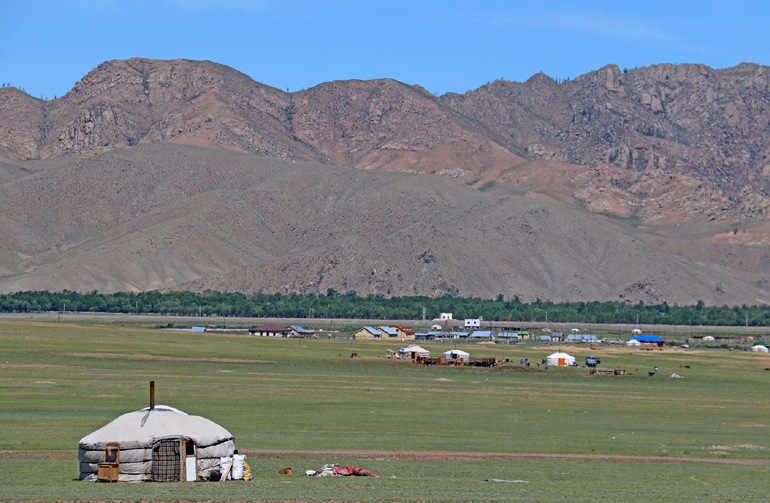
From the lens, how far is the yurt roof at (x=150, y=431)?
1025 inches

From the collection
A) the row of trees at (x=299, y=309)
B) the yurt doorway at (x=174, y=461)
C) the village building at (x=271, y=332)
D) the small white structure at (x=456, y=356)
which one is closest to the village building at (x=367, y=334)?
the village building at (x=271, y=332)

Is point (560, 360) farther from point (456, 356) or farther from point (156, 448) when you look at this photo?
point (156, 448)

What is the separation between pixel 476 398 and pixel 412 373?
18389 mm

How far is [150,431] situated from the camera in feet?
85.7

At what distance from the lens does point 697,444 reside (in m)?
39.5

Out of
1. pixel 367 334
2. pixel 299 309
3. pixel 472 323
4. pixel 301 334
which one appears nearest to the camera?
pixel 301 334

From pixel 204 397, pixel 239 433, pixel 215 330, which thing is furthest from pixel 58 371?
pixel 215 330


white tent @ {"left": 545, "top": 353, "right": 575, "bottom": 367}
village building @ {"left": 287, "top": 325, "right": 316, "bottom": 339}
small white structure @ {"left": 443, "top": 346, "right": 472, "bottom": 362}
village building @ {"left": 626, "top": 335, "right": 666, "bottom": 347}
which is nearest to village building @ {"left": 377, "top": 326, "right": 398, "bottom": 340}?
village building @ {"left": 287, "top": 325, "right": 316, "bottom": 339}

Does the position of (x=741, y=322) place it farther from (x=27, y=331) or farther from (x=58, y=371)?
(x=58, y=371)

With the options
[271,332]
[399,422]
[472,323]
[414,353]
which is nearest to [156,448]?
[399,422]

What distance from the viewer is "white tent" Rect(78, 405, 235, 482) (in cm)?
2602

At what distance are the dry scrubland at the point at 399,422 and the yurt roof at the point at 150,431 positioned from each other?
1101 millimetres

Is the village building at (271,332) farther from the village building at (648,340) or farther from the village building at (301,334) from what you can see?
the village building at (648,340)

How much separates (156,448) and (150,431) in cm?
44
